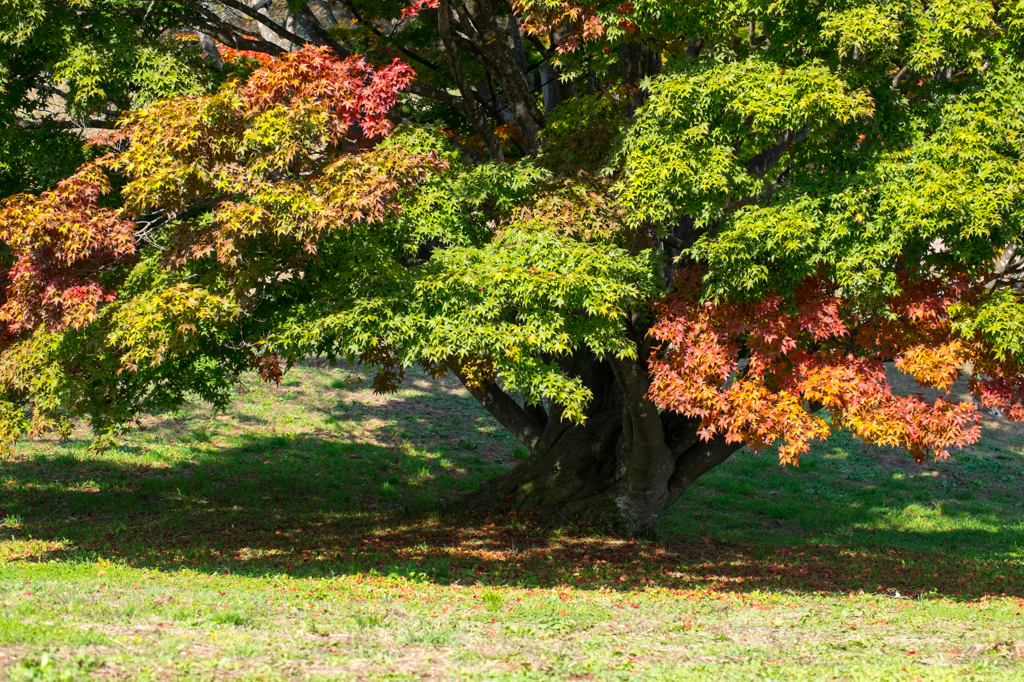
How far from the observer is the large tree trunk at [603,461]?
1343cm

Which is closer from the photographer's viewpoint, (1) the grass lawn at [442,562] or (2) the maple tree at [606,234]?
(1) the grass lawn at [442,562]

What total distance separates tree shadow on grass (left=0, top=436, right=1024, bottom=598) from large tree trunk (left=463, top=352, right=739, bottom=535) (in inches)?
16.4

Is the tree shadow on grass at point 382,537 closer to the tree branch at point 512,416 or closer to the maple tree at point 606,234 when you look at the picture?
the tree branch at point 512,416

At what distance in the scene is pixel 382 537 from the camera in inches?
541

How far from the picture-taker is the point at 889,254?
28.0ft

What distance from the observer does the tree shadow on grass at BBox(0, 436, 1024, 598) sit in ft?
38.8

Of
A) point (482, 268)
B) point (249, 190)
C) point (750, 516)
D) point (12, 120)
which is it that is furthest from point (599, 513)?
point (12, 120)

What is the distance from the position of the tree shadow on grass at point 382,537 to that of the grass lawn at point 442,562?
0.23ft

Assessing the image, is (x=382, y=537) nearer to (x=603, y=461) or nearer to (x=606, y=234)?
(x=603, y=461)

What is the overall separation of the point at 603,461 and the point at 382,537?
12.2ft

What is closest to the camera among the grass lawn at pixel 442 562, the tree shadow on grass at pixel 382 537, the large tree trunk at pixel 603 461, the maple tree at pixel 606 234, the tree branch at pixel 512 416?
the grass lawn at pixel 442 562

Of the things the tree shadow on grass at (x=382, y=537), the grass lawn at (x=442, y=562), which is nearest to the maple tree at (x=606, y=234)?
the grass lawn at (x=442, y=562)

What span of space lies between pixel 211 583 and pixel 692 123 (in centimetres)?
704

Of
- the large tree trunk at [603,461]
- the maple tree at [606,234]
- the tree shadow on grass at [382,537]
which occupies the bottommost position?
the tree shadow on grass at [382,537]
